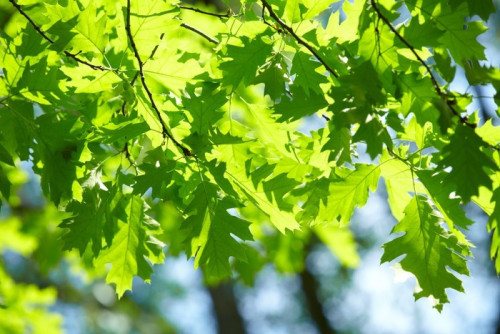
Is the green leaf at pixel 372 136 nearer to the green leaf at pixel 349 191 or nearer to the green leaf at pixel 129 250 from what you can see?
the green leaf at pixel 349 191

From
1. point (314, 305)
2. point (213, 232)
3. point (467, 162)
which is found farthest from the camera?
point (314, 305)

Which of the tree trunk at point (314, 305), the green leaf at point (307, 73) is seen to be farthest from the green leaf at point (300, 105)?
the tree trunk at point (314, 305)

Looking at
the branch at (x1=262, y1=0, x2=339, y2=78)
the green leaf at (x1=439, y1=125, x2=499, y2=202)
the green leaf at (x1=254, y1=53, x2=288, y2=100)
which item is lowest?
the green leaf at (x1=439, y1=125, x2=499, y2=202)

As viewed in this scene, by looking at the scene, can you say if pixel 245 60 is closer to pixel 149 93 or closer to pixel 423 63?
pixel 149 93

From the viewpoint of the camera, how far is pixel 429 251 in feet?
4.66

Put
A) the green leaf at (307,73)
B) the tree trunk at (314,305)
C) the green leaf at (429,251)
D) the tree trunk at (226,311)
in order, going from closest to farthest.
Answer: the green leaf at (307,73), the green leaf at (429,251), the tree trunk at (226,311), the tree trunk at (314,305)

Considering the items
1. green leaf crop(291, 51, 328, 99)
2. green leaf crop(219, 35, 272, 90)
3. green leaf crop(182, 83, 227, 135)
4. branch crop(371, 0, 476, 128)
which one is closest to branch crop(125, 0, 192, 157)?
green leaf crop(182, 83, 227, 135)

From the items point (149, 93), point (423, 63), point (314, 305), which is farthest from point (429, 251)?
point (314, 305)

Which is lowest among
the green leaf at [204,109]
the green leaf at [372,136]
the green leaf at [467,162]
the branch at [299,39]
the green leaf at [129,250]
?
the green leaf at [129,250]

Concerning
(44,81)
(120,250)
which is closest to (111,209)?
(120,250)

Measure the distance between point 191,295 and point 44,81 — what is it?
11.6 m

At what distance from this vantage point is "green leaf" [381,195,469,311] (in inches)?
55.3

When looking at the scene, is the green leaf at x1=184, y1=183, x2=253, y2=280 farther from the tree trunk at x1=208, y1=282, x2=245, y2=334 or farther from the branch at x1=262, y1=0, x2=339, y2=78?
the tree trunk at x1=208, y1=282, x2=245, y2=334

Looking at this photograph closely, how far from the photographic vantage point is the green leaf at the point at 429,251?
1.41m
